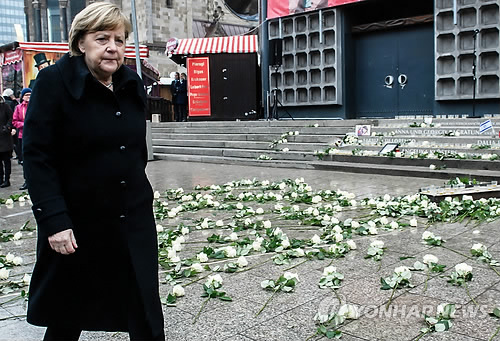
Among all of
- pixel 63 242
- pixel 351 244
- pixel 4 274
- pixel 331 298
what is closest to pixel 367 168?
pixel 351 244

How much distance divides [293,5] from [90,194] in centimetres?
1574

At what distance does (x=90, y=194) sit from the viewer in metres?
2.40

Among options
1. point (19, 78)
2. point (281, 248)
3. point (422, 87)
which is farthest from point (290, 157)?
point (19, 78)

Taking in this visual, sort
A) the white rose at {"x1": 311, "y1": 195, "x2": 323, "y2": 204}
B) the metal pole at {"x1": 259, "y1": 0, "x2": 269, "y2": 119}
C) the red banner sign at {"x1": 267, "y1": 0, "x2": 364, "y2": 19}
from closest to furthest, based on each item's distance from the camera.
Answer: the white rose at {"x1": 311, "y1": 195, "x2": 323, "y2": 204} → the red banner sign at {"x1": 267, "y1": 0, "x2": 364, "y2": 19} → the metal pole at {"x1": 259, "y1": 0, "x2": 269, "y2": 119}

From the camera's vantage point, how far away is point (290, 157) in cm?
1261

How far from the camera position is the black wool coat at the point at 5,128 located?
10945 mm

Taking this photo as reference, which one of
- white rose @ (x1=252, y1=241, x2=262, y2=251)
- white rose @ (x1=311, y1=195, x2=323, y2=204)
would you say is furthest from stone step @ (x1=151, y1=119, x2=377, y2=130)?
white rose @ (x1=252, y1=241, x2=262, y2=251)

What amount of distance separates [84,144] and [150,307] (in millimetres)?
791

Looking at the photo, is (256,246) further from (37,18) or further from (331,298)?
(37,18)

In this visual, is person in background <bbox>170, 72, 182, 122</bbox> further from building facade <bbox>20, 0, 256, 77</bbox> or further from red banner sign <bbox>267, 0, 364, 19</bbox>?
building facade <bbox>20, 0, 256, 77</bbox>

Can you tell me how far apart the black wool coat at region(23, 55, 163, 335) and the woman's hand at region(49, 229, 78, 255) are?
0.06m

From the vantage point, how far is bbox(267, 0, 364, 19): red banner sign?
16.2m

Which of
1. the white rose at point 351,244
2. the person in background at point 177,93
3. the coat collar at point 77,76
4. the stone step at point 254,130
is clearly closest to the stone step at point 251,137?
the stone step at point 254,130

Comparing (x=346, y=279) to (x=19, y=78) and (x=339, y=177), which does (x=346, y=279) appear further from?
(x=19, y=78)
